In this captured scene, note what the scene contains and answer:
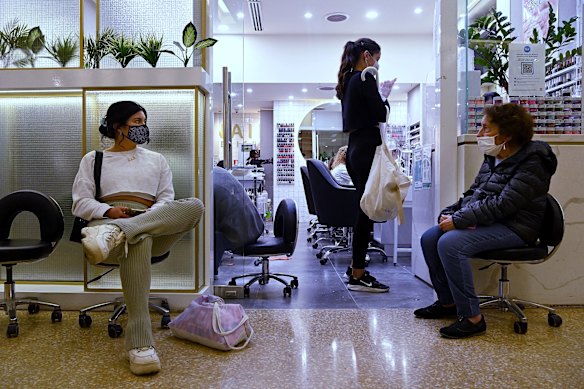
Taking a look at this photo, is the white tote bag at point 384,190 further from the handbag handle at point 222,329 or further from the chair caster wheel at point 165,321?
the chair caster wheel at point 165,321

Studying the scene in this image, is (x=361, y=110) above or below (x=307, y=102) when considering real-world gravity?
below

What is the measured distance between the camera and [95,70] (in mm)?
2807

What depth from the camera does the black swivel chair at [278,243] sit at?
3221mm

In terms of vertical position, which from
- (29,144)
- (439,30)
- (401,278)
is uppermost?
(439,30)

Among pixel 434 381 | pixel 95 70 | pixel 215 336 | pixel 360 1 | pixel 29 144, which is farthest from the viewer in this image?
pixel 360 1

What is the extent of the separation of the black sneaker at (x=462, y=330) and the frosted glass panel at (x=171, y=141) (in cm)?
145

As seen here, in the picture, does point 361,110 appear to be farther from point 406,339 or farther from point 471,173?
point 406,339

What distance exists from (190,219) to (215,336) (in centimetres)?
55

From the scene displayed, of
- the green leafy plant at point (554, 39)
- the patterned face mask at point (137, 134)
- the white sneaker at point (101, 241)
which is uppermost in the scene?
the green leafy plant at point (554, 39)

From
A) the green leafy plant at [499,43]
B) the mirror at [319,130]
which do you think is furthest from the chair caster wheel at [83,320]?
the mirror at [319,130]

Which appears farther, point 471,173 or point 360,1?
point 360,1

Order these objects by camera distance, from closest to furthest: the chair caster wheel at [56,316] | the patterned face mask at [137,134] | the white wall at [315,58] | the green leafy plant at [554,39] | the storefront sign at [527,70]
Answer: the patterned face mask at [137,134] → the chair caster wheel at [56,316] → the storefront sign at [527,70] → the green leafy plant at [554,39] → the white wall at [315,58]

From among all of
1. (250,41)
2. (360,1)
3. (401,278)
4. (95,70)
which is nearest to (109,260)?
(95,70)

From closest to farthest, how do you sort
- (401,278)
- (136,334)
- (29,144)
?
(136,334)
(29,144)
(401,278)
